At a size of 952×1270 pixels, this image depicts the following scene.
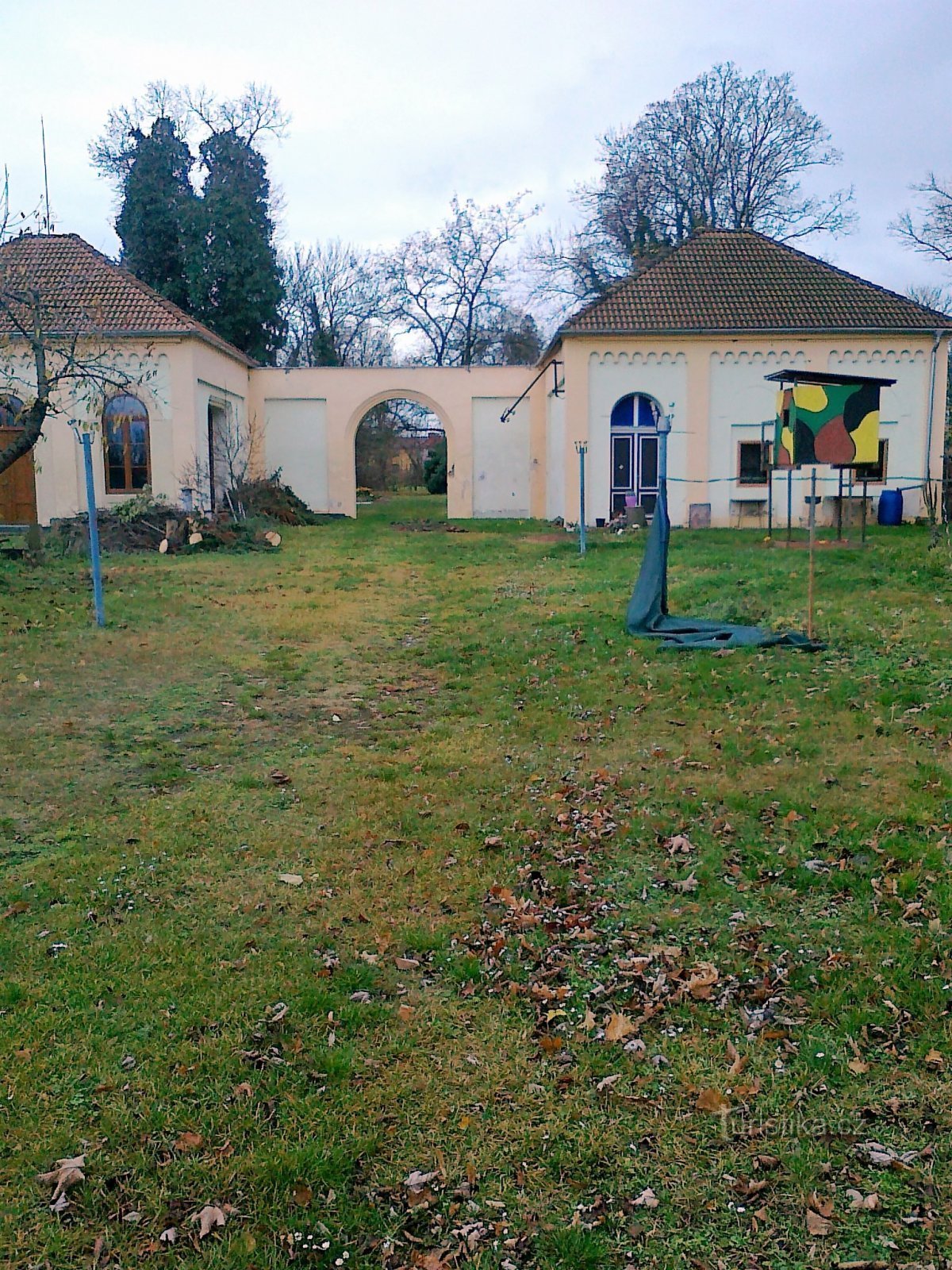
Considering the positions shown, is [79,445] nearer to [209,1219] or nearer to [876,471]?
[876,471]

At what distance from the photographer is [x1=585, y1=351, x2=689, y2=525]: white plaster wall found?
23.0 meters

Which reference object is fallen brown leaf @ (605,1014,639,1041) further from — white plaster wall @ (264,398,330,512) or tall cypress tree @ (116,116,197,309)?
tall cypress tree @ (116,116,197,309)

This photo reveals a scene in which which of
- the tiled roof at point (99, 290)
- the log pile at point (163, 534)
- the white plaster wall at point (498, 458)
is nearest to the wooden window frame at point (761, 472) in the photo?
the white plaster wall at point (498, 458)

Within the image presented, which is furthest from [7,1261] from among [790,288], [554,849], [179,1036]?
[790,288]

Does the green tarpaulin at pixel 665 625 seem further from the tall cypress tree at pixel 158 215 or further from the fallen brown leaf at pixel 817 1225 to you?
the tall cypress tree at pixel 158 215

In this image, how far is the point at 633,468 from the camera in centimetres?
2364

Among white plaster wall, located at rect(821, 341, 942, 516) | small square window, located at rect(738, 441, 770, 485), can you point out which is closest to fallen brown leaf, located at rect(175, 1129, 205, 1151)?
small square window, located at rect(738, 441, 770, 485)

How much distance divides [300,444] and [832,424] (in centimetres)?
1943

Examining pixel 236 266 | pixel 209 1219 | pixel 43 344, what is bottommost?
pixel 209 1219

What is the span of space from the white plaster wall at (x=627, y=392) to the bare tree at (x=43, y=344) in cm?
978

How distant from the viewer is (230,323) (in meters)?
30.6

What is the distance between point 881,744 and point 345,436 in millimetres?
23791

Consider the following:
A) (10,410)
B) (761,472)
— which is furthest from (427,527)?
(10,410)

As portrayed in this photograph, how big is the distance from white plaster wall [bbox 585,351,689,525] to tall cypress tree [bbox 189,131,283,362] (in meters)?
12.3
